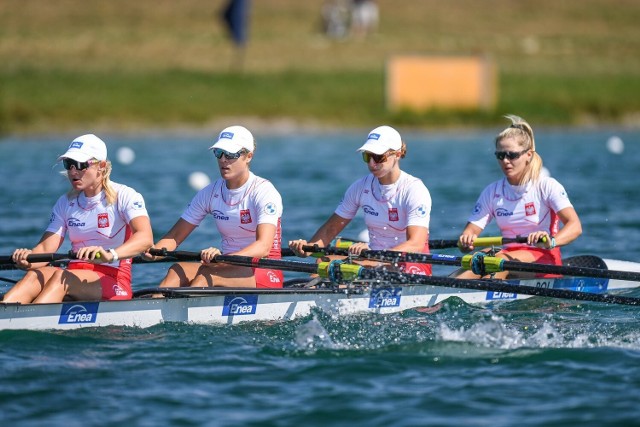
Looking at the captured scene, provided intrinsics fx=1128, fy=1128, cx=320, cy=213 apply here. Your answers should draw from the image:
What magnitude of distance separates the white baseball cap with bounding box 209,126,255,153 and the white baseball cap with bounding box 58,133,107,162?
0.88 m

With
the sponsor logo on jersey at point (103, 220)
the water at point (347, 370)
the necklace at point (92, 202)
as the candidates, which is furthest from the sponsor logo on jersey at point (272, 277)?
the necklace at point (92, 202)

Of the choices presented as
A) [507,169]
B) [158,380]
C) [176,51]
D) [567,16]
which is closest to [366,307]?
[507,169]

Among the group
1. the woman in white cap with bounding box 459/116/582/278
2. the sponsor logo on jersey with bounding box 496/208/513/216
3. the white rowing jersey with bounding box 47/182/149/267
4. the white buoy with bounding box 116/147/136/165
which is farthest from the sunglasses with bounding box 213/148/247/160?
the white buoy with bounding box 116/147/136/165

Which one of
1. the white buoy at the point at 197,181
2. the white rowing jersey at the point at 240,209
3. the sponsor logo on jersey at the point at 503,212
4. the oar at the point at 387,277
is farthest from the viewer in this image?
the white buoy at the point at 197,181

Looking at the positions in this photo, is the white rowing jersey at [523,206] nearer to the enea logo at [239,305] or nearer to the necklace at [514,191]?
the necklace at [514,191]

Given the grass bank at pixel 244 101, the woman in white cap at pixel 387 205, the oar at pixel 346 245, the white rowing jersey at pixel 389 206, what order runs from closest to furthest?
the woman in white cap at pixel 387 205 → the white rowing jersey at pixel 389 206 → the oar at pixel 346 245 → the grass bank at pixel 244 101

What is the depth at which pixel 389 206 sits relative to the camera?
9.75 meters

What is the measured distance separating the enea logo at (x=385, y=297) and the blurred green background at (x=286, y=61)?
2035cm

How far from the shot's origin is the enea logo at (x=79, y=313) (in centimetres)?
852

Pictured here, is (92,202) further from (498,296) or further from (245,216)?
(498,296)

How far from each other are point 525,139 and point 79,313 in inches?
162

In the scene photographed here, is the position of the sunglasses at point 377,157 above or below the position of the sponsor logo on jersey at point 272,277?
above

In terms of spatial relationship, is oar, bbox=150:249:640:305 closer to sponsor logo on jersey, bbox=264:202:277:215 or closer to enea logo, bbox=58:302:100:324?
sponsor logo on jersey, bbox=264:202:277:215

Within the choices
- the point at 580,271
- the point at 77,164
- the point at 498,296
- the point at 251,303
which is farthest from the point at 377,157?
the point at 77,164
